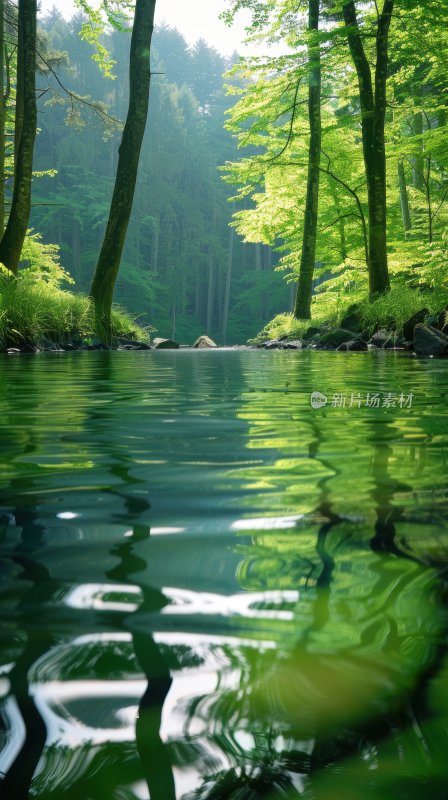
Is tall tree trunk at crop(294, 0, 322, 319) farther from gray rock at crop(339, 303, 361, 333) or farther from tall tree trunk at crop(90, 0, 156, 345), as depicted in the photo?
tall tree trunk at crop(90, 0, 156, 345)

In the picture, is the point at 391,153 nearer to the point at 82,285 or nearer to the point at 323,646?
the point at 323,646

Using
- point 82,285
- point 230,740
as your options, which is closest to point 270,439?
point 230,740

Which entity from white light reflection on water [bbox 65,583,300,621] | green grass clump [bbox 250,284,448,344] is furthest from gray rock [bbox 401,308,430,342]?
white light reflection on water [bbox 65,583,300,621]

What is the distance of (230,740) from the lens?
0.51 metres

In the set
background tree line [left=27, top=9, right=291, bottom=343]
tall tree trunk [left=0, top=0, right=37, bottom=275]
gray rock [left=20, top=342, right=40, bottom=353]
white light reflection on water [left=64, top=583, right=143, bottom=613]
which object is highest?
background tree line [left=27, top=9, right=291, bottom=343]

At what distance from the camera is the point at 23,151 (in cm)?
1145

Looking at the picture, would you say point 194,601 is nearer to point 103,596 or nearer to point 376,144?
point 103,596

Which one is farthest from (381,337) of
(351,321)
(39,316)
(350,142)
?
(350,142)
